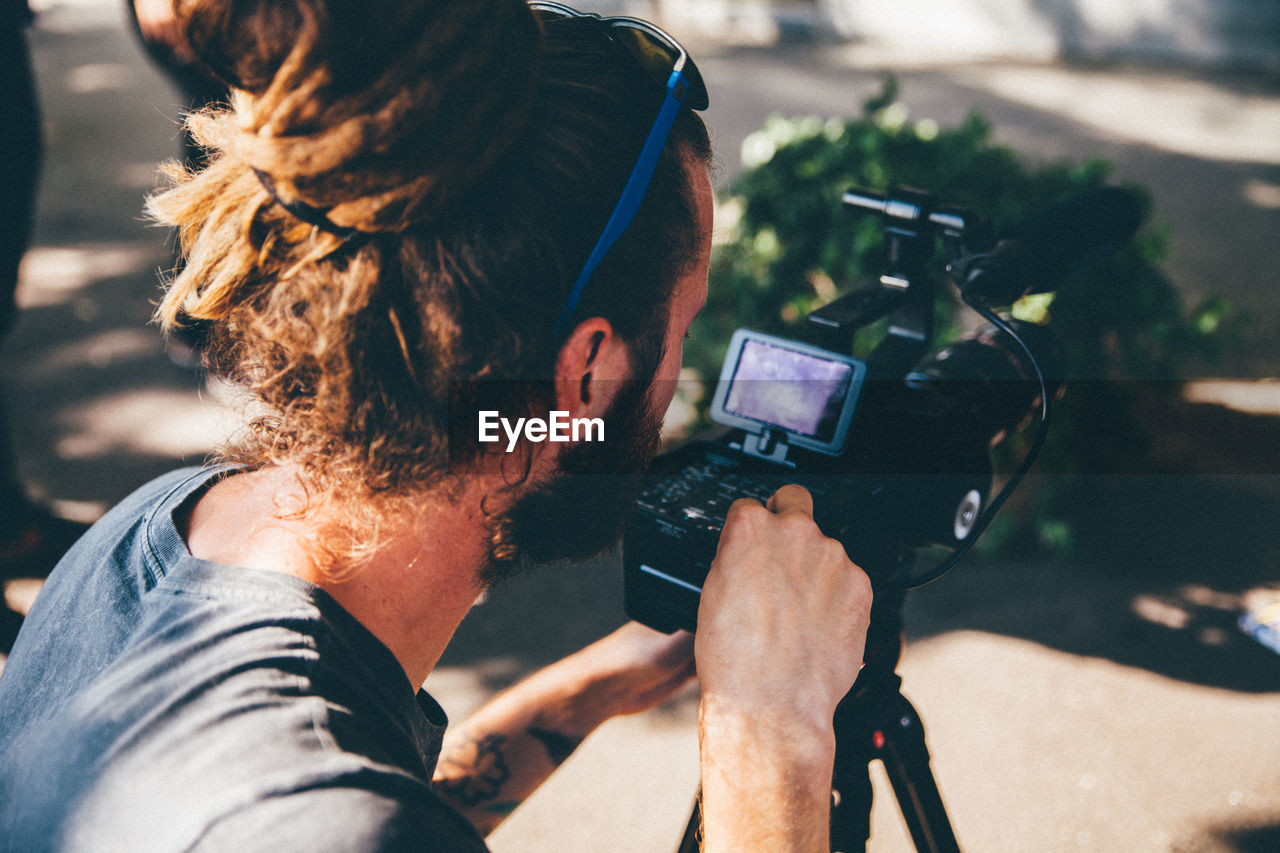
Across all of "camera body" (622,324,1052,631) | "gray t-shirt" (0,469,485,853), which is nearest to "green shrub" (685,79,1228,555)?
"camera body" (622,324,1052,631)

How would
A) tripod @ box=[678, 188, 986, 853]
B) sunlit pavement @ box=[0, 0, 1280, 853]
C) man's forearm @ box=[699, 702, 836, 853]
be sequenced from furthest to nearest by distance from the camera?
1. sunlit pavement @ box=[0, 0, 1280, 853]
2. tripod @ box=[678, 188, 986, 853]
3. man's forearm @ box=[699, 702, 836, 853]

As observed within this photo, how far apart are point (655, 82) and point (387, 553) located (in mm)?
719

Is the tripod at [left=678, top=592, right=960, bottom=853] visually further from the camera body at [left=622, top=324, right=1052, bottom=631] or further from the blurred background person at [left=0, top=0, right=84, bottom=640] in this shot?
the blurred background person at [left=0, top=0, right=84, bottom=640]

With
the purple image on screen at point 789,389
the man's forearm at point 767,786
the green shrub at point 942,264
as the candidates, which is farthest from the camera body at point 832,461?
the green shrub at point 942,264

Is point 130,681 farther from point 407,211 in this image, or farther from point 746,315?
point 746,315

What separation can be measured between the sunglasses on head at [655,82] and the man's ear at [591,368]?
35mm

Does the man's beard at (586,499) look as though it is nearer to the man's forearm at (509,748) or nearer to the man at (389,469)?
the man at (389,469)

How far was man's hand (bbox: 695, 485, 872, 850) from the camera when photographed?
3.46 feet

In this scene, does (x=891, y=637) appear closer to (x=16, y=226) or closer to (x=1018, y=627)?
(x=1018, y=627)

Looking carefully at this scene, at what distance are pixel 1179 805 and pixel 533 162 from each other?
2376mm

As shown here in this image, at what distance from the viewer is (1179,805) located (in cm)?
236

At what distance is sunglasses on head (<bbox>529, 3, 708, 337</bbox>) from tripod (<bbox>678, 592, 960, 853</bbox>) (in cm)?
66

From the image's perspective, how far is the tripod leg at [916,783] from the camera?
1440mm

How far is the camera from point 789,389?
4.56 feet
